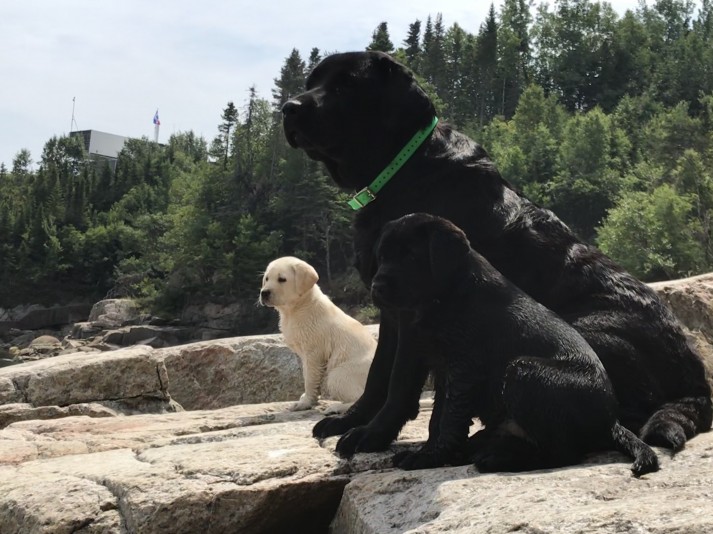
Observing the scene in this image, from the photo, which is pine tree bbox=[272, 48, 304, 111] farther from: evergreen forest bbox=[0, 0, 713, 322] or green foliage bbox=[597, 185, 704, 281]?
green foliage bbox=[597, 185, 704, 281]

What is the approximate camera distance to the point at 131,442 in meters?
5.44

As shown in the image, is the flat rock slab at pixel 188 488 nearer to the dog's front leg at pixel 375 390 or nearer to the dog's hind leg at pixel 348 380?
the dog's front leg at pixel 375 390

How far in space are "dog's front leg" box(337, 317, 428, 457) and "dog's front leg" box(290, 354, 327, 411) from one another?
262cm

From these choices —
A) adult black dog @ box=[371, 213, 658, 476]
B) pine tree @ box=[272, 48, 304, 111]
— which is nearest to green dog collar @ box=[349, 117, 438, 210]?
adult black dog @ box=[371, 213, 658, 476]

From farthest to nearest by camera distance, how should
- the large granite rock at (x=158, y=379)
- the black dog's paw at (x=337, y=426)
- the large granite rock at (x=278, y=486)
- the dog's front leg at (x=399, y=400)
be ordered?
1. the large granite rock at (x=158, y=379)
2. the black dog's paw at (x=337, y=426)
3. the dog's front leg at (x=399, y=400)
4. the large granite rock at (x=278, y=486)

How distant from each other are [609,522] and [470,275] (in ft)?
5.22

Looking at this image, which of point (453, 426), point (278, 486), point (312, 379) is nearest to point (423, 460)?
point (453, 426)

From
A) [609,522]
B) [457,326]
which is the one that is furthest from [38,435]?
[609,522]

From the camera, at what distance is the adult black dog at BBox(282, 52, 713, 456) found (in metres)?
4.11

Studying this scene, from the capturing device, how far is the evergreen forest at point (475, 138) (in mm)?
64188

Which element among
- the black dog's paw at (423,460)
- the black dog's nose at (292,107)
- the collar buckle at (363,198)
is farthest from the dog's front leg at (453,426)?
the black dog's nose at (292,107)

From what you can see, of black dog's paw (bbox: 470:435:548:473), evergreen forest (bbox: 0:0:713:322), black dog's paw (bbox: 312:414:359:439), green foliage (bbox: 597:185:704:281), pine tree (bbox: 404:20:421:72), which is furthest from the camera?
pine tree (bbox: 404:20:421:72)

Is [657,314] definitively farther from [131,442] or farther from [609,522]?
[131,442]

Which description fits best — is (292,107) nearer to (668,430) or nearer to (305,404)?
(668,430)
